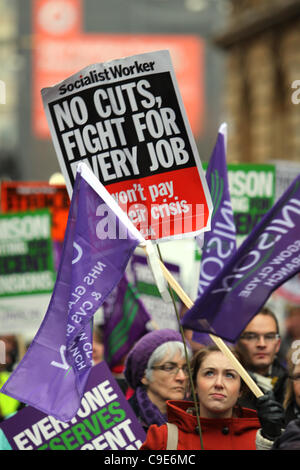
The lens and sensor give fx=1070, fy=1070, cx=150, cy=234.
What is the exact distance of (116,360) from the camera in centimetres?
681

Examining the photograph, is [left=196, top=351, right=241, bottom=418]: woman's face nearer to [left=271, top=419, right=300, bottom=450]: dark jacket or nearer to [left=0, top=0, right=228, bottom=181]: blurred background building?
[left=271, top=419, right=300, bottom=450]: dark jacket

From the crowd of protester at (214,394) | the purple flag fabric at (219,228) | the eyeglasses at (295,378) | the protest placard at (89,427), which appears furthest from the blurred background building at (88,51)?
the eyeglasses at (295,378)

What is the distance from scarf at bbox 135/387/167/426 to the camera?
496 centimetres

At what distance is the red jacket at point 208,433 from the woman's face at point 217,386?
51mm

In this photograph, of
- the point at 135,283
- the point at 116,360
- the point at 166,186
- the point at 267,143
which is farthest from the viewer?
the point at 267,143

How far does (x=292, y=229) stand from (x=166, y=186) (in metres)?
0.85

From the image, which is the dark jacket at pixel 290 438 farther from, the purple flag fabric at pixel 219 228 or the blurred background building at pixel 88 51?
the blurred background building at pixel 88 51

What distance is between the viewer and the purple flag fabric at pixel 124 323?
6609mm

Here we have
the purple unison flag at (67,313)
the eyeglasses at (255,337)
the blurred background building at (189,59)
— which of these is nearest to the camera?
the purple unison flag at (67,313)

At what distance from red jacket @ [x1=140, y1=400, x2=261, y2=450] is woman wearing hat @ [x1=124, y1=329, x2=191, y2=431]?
0.53 metres

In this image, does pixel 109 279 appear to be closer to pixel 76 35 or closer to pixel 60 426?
pixel 60 426

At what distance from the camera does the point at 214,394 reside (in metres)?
4.45

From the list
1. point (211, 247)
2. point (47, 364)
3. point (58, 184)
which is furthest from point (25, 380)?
point (58, 184)
